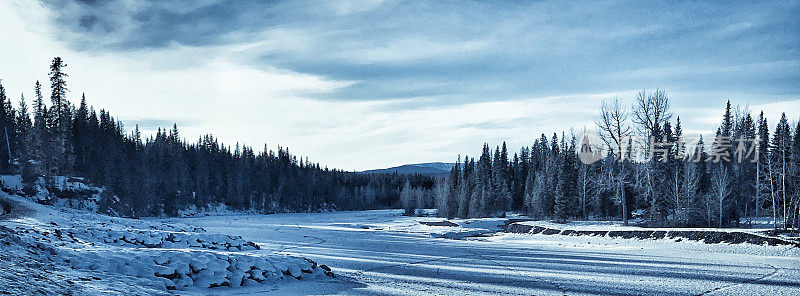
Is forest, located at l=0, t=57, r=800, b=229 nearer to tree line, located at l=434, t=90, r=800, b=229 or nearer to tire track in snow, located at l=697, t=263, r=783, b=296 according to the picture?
tree line, located at l=434, t=90, r=800, b=229

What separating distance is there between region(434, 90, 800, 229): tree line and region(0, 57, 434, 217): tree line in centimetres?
4890

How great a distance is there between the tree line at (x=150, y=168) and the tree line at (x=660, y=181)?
4890 centimetres

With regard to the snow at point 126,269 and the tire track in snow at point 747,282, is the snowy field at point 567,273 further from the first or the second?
the snow at point 126,269

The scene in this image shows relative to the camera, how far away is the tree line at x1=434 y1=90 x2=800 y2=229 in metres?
35.3

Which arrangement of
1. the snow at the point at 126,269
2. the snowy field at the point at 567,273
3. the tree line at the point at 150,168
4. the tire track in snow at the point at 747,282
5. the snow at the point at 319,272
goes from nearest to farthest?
the snow at the point at 126,269 → the snow at the point at 319,272 → the tire track in snow at the point at 747,282 → the snowy field at the point at 567,273 → the tree line at the point at 150,168

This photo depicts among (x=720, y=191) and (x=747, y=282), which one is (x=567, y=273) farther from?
(x=720, y=191)

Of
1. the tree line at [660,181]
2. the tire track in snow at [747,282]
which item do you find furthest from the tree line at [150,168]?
the tire track in snow at [747,282]

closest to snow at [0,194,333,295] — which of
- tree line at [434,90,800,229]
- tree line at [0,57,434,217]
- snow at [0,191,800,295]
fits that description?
snow at [0,191,800,295]

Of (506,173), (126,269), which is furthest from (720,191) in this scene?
(506,173)

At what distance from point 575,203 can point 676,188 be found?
17.0 m

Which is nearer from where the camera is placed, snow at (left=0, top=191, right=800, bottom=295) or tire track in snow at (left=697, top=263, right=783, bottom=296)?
snow at (left=0, top=191, right=800, bottom=295)

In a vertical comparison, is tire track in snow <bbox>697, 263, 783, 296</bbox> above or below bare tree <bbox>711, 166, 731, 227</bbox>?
below

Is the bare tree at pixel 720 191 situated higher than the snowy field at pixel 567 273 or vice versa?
the bare tree at pixel 720 191

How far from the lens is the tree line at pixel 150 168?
59.8 m
